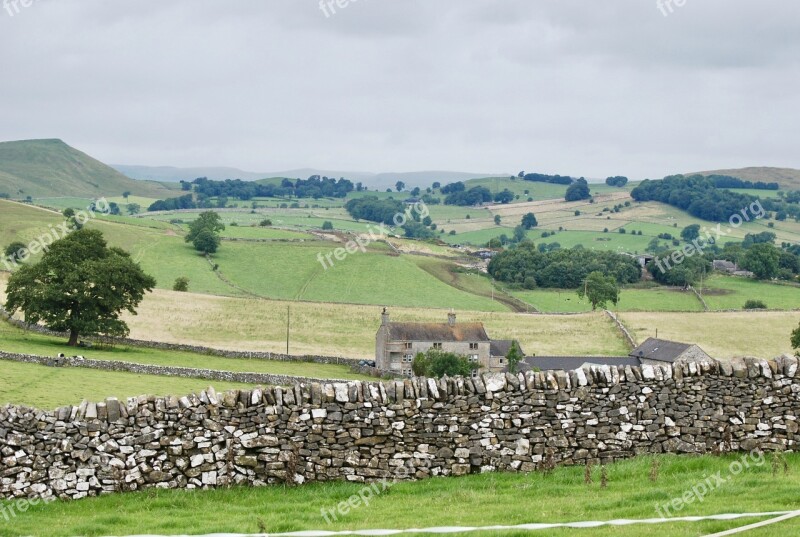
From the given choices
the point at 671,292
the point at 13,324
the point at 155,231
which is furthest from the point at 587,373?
the point at 155,231

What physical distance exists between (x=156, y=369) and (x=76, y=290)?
14.6 metres

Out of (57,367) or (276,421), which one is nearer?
(276,421)

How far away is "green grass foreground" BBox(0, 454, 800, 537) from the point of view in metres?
12.2

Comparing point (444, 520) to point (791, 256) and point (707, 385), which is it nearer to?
point (707, 385)

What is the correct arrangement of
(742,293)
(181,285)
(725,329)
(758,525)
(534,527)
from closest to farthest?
(758,525)
(534,527)
(725,329)
(181,285)
(742,293)

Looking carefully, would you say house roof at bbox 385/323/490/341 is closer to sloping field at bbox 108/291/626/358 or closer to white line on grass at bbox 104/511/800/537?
sloping field at bbox 108/291/626/358

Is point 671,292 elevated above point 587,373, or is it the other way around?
point 587,373

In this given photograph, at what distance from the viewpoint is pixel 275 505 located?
44.8 feet

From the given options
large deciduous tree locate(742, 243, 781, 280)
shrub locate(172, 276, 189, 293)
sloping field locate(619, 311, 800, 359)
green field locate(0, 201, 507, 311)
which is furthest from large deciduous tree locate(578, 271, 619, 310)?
shrub locate(172, 276, 189, 293)

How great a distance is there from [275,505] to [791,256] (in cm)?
15153

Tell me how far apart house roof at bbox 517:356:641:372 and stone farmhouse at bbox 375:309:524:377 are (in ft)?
13.1

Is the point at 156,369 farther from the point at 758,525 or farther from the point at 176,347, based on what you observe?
the point at 758,525

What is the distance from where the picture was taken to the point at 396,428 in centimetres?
1526

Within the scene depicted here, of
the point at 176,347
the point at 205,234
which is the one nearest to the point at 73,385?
the point at 176,347
